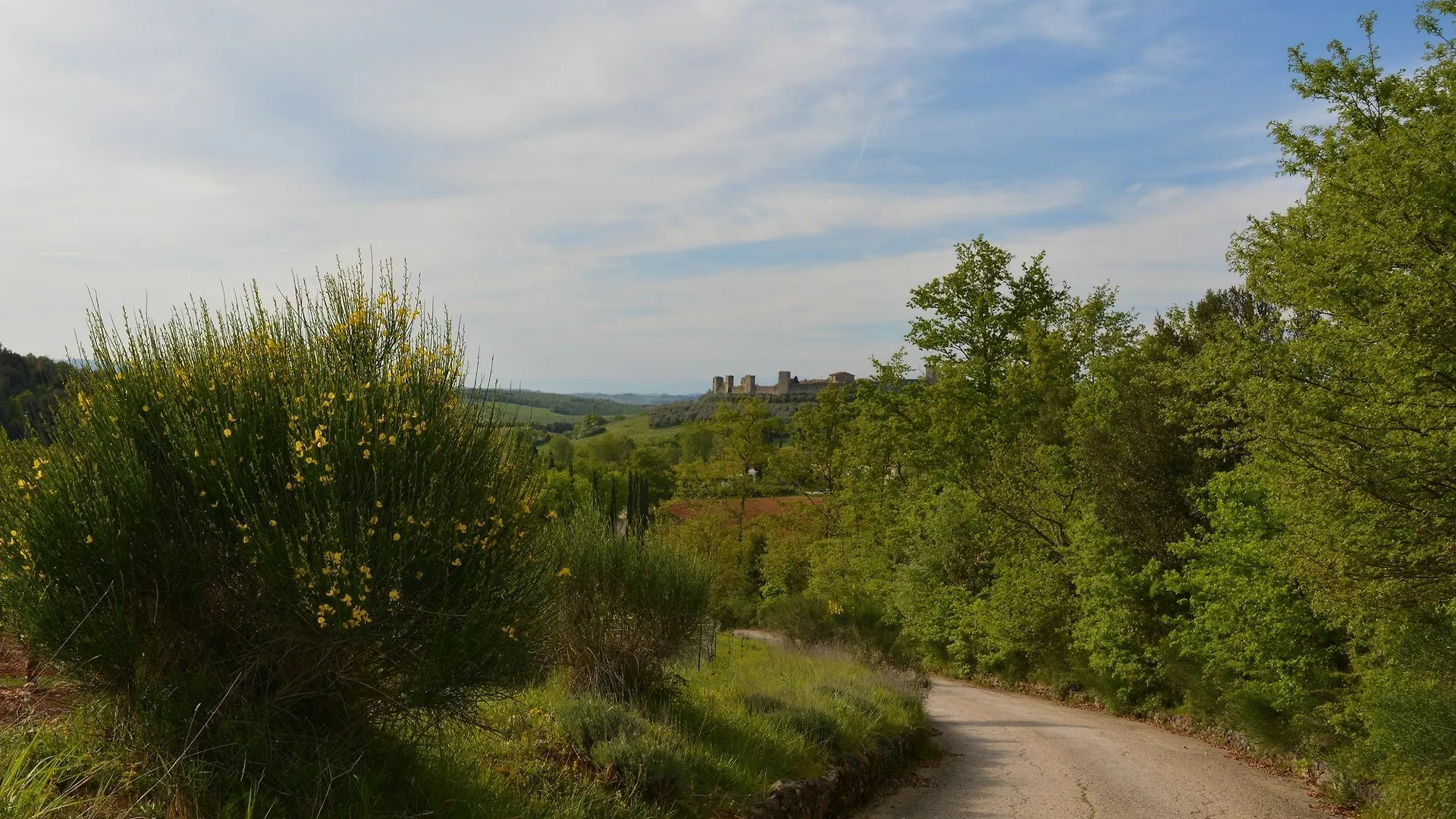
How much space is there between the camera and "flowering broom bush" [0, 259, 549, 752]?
5.38 meters

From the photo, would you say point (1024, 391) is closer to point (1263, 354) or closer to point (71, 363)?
point (1263, 354)

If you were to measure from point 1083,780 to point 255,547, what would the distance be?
438 inches

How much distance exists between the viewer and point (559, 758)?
7891 mm

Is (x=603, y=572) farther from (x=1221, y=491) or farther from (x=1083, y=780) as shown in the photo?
(x=1221, y=491)

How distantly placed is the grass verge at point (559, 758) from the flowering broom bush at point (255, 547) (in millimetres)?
345

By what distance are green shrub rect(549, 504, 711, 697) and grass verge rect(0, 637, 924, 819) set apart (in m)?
0.37

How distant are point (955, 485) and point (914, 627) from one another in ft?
15.3

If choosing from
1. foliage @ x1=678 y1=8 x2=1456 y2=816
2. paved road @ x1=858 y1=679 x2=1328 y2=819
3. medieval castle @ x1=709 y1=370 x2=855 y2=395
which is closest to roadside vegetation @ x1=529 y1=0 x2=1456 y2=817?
foliage @ x1=678 y1=8 x2=1456 y2=816

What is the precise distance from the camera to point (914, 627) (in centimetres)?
2889

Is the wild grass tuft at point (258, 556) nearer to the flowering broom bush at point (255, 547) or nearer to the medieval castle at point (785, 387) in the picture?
the flowering broom bush at point (255, 547)

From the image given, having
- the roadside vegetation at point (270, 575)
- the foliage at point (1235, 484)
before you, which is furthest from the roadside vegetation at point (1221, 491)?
the roadside vegetation at point (270, 575)

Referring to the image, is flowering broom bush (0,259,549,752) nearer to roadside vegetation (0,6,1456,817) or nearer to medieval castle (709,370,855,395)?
roadside vegetation (0,6,1456,817)

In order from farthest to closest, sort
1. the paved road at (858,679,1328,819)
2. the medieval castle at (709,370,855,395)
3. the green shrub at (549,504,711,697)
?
1. the medieval castle at (709,370,855,395)
2. the paved road at (858,679,1328,819)
3. the green shrub at (549,504,711,697)

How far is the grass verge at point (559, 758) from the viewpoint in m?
5.20
